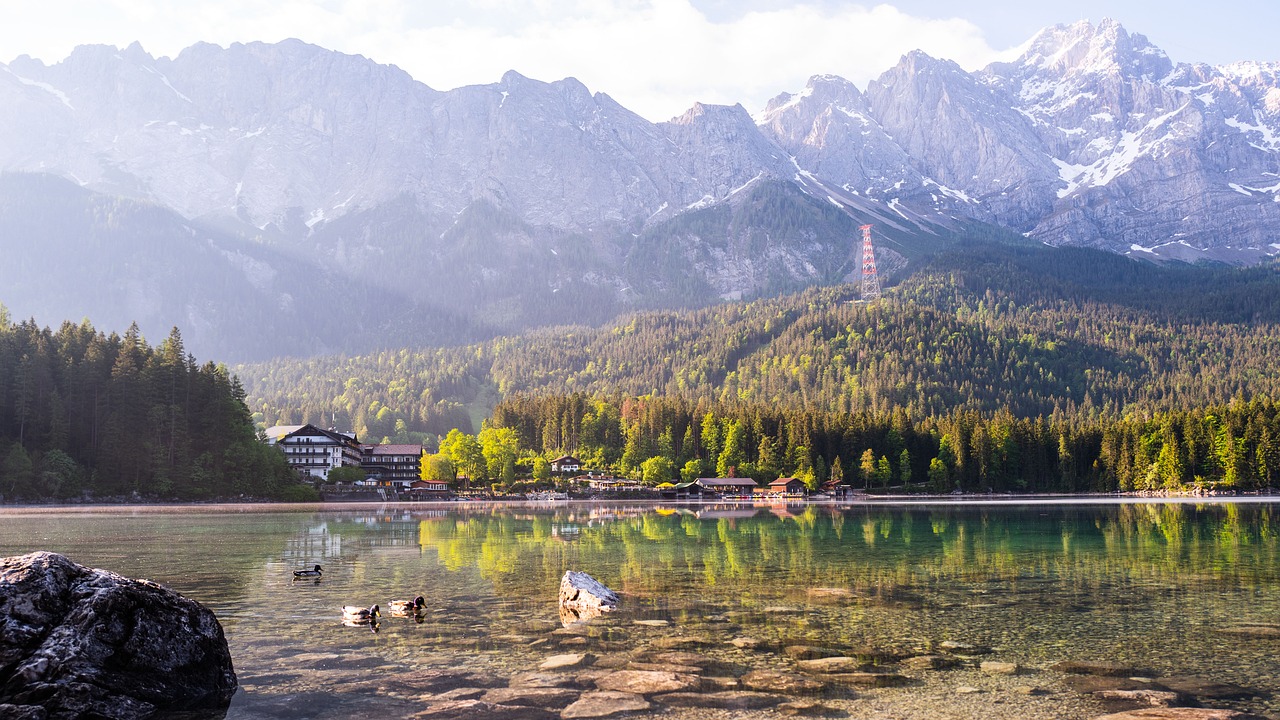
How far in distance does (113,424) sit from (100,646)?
123 meters

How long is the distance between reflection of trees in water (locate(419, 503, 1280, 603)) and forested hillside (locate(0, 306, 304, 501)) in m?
68.7

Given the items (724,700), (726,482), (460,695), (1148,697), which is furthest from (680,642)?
(726,482)

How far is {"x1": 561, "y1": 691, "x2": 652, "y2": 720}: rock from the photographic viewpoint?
1719cm

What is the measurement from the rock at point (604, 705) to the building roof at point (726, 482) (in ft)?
530

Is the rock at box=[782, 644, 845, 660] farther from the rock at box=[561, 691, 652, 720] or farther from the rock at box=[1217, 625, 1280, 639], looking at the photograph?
the rock at box=[1217, 625, 1280, 639]

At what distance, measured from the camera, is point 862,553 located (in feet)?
161

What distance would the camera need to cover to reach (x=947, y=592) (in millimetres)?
32750

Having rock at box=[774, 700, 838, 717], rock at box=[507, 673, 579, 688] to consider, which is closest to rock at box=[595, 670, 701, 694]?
rock at box=[507, 673, 579, 688]

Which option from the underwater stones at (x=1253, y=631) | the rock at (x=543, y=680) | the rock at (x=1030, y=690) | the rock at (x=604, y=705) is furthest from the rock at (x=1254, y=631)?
the rock at (x=543, y=680)

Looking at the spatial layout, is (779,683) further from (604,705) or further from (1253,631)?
(1253,631)

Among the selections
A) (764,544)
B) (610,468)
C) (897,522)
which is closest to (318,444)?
(610,468)

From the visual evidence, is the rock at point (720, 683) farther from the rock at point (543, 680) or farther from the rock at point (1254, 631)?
the rock at point (1254, 631)

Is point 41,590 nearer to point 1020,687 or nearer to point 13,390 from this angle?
point 1020,687

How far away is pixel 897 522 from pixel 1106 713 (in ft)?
224
